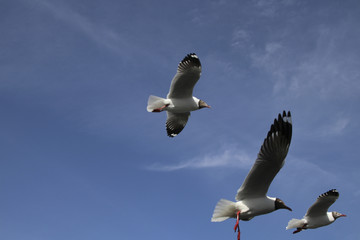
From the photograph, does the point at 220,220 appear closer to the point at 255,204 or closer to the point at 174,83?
the point at 255,204

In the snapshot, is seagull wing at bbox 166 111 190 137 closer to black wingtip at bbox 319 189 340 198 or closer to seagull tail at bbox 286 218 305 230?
seagull tail at bbox 286 218 305 230

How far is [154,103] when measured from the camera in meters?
12.2

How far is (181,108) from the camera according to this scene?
1249cm

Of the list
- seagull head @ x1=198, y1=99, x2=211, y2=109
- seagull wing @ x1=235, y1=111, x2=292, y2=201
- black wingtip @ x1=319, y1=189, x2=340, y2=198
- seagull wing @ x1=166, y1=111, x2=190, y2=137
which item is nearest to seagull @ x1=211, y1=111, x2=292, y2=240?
seagull wing @ x1=235, y1=111, x2=292, y2=201

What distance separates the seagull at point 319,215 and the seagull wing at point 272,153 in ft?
13.8

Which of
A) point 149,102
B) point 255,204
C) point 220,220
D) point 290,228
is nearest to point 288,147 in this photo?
point 255,204

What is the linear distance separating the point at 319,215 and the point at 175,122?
5.57m

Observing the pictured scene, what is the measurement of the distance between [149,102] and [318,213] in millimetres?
6104

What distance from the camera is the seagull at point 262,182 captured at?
733cm

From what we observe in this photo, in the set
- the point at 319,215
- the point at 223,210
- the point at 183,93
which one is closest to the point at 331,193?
the point at 319,215

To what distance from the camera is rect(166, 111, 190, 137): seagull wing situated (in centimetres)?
1391

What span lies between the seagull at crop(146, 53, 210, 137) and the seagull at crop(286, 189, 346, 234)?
14.7 feet

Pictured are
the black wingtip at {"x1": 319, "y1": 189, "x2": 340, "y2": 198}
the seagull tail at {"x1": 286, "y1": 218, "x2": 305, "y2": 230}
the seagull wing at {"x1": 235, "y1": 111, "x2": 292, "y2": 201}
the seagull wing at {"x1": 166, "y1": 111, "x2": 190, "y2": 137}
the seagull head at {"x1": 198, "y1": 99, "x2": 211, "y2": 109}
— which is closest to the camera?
the seagull wing at {"x1": 235, "y1": 111, "x2": 292, "y2": 201}

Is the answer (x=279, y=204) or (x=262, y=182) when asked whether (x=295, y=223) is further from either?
(x=262, y=182)
